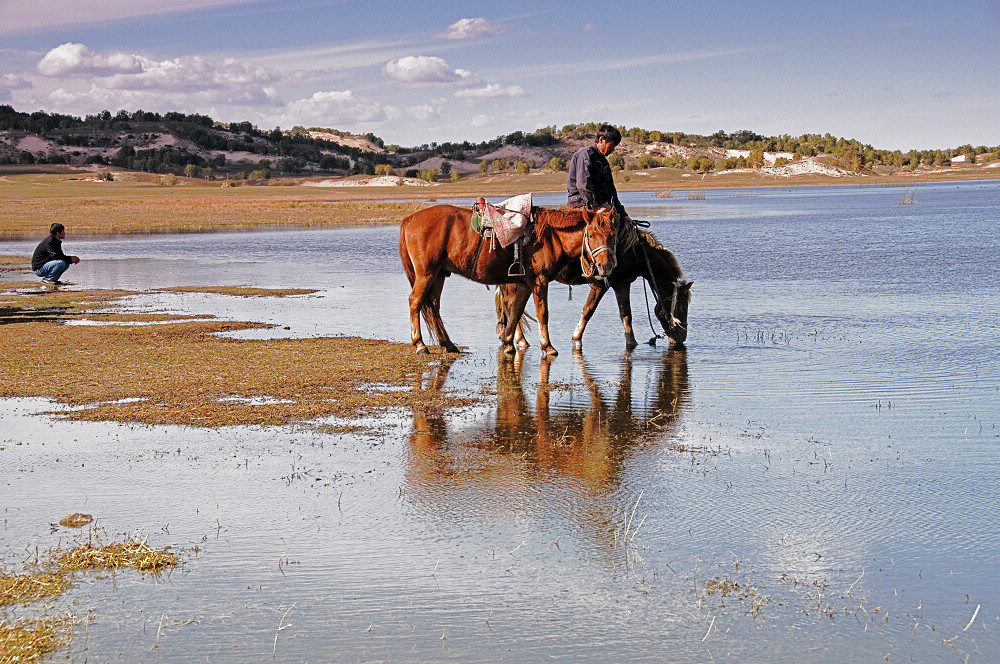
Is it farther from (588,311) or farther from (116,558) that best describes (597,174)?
(116,558)

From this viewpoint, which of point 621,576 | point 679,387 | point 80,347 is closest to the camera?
point 621,576

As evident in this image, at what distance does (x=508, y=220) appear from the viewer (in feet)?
42.8

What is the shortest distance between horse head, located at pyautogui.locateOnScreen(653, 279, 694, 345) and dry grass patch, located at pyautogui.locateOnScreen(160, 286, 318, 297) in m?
9.17

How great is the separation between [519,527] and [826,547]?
1.88 m

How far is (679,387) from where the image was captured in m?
11.5

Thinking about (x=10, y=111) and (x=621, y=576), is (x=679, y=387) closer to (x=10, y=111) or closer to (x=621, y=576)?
(x=621, y=576)

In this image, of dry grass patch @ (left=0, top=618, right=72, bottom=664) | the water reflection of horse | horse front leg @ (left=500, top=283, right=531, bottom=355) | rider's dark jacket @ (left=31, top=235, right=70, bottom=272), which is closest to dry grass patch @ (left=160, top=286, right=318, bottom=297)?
rider's dark jacket @ (left=31, top=235, right=70, bottom=272)

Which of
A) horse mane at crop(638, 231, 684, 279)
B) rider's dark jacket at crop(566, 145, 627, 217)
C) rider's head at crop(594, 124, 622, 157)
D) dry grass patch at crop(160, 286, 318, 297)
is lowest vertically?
dry grass patch at crop(160, 286, 318, 297)

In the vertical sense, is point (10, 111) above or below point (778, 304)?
above

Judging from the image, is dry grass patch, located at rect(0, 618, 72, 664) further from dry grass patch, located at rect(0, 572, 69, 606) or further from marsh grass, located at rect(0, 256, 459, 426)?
marsh grass, located at rect(0, 256, 459, 426)

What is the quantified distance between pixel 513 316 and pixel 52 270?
13887 mm

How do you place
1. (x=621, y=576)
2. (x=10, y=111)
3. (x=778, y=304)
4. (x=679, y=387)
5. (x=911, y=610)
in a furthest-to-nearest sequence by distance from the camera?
(x=10, y=111) < (x=778, y=304) < (x=679, y=387) < (x=621, y=576) < (x=911, y=610)

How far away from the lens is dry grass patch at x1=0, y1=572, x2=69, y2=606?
565cm

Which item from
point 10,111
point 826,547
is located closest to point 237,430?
point 826,547
